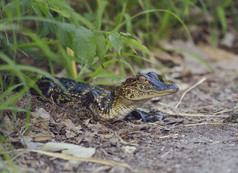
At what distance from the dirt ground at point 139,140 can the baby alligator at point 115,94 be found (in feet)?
0.55

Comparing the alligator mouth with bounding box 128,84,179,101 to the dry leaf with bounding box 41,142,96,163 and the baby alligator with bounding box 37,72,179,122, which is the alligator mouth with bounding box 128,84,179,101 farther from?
the dry leaf with bounding box 41,142,96,163

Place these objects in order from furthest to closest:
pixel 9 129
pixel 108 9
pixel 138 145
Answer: pixel 108 9
pixel 138 145
pixel 9 129

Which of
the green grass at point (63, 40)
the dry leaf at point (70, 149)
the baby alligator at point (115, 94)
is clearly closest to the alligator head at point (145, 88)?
the baby alligator at point (115, 94)

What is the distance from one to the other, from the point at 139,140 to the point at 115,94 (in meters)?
0.84

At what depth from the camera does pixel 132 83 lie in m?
3.36

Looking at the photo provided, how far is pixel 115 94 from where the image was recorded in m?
3.53

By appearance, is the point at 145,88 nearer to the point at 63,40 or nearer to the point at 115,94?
the point at 115,94

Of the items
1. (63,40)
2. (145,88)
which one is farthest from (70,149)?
(145,88)

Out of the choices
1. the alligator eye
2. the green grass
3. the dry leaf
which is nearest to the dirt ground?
the dry leaf

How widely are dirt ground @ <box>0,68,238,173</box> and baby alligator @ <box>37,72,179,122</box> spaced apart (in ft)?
0.55

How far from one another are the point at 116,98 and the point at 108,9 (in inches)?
108

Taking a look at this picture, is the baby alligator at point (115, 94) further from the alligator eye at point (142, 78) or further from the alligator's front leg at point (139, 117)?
the alligator's front leg at point (139, 117)

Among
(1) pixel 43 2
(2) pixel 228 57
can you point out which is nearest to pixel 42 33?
(1) pixel 43 2

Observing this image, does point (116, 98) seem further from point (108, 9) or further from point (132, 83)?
point (108, 9)
